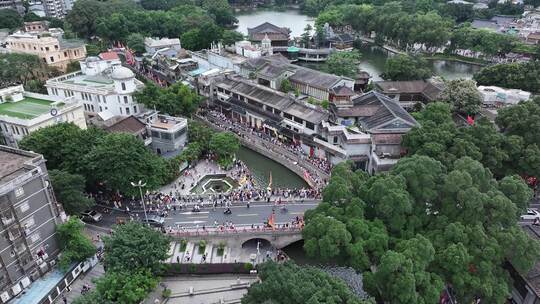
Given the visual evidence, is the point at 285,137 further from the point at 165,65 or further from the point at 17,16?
the point at 17,16

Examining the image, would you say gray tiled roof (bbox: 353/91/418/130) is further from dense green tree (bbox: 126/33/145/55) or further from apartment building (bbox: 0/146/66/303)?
dense green tree (bbox: 126/33/145/55)

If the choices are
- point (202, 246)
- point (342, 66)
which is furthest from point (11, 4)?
point (202, 246)

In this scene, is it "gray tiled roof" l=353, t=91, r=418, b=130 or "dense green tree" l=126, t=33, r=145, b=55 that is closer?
"gray tiled roof" l=353, t=91, r=418, b=130

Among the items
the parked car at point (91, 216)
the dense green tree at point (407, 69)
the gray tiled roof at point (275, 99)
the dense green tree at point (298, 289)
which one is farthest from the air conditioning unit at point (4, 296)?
the dense green tree at point (407, 69)

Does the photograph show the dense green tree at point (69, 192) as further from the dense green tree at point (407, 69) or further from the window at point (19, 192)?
the dense green tree at point (407, 69)

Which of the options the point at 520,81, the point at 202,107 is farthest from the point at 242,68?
the point at 520,81

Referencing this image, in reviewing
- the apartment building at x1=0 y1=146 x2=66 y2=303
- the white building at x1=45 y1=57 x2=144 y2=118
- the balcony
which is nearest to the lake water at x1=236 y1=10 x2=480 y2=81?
the white building at x1=45 y1=57 x2=144 y2=118
